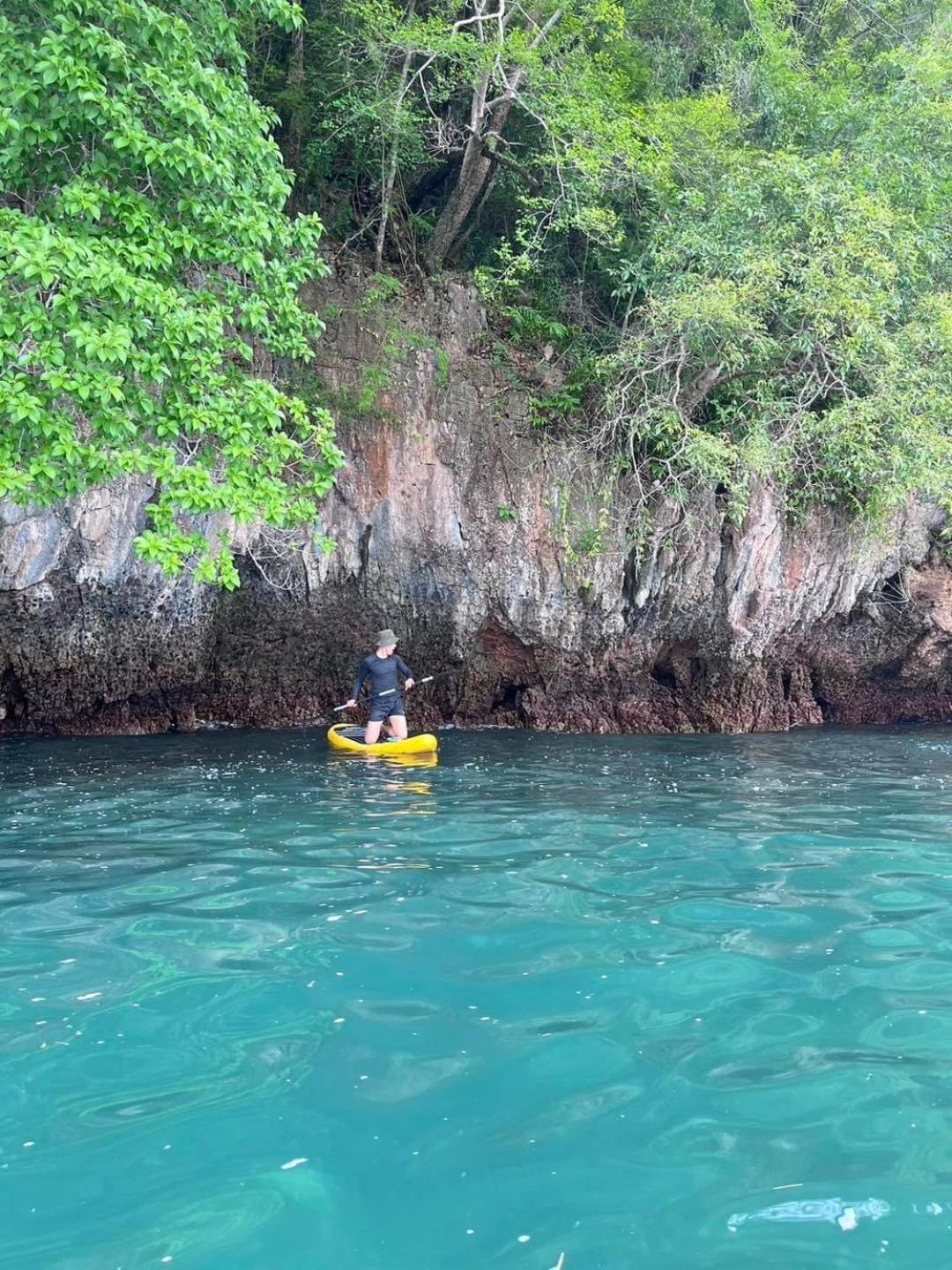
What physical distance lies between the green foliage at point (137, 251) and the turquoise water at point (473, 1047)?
2.92m

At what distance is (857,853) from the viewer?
6582 mm

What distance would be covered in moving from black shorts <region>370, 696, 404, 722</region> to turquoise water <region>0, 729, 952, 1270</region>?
207 inches

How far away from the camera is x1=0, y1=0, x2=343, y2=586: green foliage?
6.71 m

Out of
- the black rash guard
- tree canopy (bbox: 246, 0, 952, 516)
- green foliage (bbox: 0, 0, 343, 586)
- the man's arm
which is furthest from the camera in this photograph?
the black rash guard

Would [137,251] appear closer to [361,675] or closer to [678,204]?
[361,675]

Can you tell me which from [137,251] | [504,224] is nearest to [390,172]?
[504,224]

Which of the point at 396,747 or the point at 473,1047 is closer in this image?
the point at 473,1047

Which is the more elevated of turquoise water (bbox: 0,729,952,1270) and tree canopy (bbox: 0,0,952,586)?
tree canopy (bbox: 0,0,952,586)

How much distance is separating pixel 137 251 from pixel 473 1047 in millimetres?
6199

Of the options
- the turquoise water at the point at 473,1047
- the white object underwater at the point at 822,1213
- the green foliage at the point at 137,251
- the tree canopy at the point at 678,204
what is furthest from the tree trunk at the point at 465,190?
the white object underwater at the point at 822,1213

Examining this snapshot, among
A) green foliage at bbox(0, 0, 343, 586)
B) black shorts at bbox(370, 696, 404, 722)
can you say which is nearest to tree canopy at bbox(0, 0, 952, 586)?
green foliage at bbox(0, 0, 343, 586)

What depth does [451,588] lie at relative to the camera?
14.7 meters

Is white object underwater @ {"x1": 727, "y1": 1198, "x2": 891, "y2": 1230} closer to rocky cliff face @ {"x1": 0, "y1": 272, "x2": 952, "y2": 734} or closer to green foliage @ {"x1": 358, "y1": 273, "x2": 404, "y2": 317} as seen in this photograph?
rocky cliff face @ {"x1": 0, "y1": 272, "x2": 952, "y2": 734}

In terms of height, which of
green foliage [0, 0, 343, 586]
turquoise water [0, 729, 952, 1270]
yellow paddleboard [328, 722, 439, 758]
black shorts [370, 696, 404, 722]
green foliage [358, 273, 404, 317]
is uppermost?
green foliage [358, 273, 404, 317]
